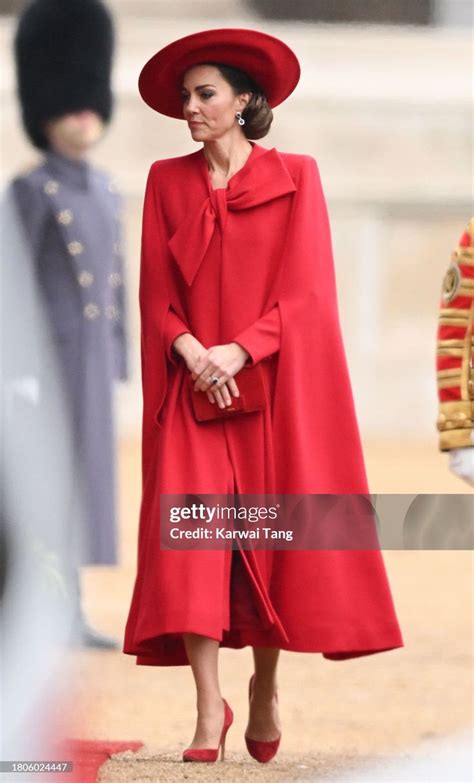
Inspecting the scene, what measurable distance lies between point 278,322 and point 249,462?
0.32 meters

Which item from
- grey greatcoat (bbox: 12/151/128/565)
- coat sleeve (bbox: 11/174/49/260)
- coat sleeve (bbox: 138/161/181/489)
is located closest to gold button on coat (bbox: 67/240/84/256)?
grey greatcoat (bbox: 12/151/128/565)

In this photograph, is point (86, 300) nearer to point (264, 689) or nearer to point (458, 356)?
point (264, 689)

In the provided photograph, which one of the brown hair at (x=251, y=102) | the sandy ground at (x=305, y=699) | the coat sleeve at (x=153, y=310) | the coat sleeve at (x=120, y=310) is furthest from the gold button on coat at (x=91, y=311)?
the brown hair at (x=251, y=102)

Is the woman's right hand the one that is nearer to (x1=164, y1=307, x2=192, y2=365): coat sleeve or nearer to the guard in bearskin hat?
(x1=164, y1=307, x2=192, y2=365): coat sleeve

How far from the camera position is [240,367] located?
156 inches

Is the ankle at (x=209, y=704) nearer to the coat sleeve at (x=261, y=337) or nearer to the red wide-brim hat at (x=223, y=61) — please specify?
the coat sleeve at (x=261, y=337)

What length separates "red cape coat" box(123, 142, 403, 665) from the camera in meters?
3.96

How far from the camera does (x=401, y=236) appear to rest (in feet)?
43.2

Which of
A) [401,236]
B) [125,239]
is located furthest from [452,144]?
[125,239]

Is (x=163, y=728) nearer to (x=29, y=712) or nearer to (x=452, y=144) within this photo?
(x=29, y=712)

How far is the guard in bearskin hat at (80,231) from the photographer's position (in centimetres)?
482

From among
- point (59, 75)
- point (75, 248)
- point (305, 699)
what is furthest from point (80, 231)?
point (305, 699)

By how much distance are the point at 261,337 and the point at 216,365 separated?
121 mm

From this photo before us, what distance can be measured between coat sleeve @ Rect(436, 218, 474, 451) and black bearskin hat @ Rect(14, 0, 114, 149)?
4.41 feet
